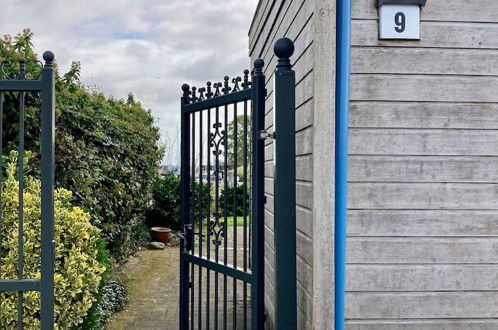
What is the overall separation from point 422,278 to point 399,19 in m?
1.18

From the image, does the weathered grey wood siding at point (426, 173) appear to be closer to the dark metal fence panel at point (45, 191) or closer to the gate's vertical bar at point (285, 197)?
the gate's vertical bar at point (285, 197)

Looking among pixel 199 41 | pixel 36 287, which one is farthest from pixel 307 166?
pixel 199 41

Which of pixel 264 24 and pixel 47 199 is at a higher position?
pixel 264 24

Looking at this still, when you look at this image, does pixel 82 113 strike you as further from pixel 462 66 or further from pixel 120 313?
pixel 462 66

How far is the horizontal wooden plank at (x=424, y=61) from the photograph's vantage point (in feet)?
7.16

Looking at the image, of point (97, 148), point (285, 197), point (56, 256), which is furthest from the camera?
point (97, 148)

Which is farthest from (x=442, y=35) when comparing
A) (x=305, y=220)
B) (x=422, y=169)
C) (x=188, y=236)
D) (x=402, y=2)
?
(x=188, y=236)

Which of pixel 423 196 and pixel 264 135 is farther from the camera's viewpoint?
pixel 264 135

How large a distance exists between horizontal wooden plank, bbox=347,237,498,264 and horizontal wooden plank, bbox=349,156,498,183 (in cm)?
27

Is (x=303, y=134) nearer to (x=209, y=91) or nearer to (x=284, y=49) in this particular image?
(x=284, y=49)

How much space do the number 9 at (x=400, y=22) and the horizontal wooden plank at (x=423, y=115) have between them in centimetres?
33

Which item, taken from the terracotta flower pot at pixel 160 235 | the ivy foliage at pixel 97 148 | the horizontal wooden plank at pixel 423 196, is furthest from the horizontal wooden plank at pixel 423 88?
the terracotta flower pot at pixel 160 235

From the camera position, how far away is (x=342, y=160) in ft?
6.68

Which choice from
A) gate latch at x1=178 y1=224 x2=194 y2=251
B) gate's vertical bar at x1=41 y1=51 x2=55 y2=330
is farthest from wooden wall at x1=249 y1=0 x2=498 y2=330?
gate's vertical bar at x1=41 y1=51 x2=55 y2=330
